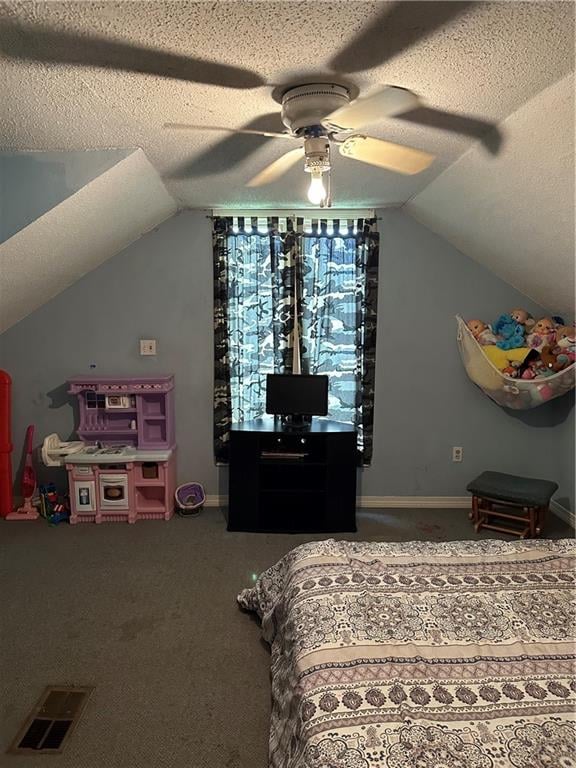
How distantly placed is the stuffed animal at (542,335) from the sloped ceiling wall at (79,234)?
8.42 feet

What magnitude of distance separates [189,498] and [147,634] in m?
1.58

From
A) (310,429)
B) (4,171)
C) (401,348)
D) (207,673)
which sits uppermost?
(4,171)

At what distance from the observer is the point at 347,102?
181cm

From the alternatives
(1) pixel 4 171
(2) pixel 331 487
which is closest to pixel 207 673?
(2) pixel 331 487

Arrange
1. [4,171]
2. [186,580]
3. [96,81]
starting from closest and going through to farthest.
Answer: [96,81], [4,171], [186,580]

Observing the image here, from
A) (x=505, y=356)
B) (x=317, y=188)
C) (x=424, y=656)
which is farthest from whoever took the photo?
(x=505, y=356)

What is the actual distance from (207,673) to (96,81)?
2297 millimetres

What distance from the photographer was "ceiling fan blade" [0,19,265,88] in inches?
57.5

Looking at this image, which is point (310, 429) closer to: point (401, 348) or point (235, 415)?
point (235, 415)

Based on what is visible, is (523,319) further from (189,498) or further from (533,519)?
(189,498)

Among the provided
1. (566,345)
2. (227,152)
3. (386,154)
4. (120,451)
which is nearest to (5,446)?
(120,451)

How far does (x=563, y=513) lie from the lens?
3.88m

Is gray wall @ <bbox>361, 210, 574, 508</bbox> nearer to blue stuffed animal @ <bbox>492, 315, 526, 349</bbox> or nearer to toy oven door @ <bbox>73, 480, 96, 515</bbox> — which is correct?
blue stuffed animal @ <bbox>492, 315, 526, 349</bbox>

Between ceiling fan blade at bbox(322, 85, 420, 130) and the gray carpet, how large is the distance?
2.17m
